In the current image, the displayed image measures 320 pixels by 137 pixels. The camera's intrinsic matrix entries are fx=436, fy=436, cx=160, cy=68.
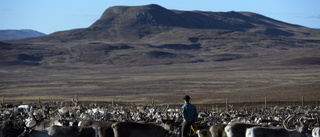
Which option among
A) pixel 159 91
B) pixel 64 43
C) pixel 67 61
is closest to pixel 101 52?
pixel 67 61

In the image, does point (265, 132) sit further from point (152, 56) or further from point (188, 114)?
point (152, 56)

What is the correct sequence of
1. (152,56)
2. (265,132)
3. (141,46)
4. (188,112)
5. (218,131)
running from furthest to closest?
(141,46)
(152,56)
(218,131)
(188,112)
(265,132)

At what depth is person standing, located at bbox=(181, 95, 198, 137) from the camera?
11.2 meters

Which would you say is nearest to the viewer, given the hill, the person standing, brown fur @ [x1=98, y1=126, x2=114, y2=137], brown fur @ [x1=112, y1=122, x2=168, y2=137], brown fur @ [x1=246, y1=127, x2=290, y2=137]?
brown fur @ [x1=246, y1=127, x2=290, y2=137]

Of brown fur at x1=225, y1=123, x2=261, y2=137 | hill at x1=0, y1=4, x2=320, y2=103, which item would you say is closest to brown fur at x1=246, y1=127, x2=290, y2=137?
brown fur at x1=225, y1=123, x2=261, y2=137

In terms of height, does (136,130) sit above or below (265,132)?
below

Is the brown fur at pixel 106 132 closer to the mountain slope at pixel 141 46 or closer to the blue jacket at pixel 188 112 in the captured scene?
the blue jacket at pixel 188 112

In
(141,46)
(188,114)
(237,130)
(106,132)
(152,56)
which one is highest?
(141,46)

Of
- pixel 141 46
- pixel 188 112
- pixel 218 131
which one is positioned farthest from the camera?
pixel 141 46

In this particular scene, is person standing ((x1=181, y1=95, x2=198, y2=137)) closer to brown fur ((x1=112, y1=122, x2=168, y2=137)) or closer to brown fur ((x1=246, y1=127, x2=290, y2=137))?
brown fur ((x1=112, y1=122, x2=168, y2=137))

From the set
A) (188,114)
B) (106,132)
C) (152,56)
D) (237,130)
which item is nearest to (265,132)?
(237,130)

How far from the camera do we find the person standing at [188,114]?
11227mm

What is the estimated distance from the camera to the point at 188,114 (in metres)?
11.3

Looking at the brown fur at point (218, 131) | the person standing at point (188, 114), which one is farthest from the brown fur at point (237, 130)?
the person standing at point (188, 114)
